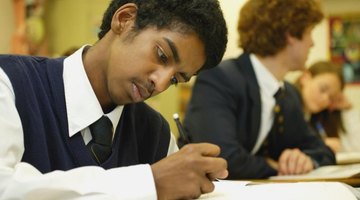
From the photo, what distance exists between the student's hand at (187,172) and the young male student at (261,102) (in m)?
0.79

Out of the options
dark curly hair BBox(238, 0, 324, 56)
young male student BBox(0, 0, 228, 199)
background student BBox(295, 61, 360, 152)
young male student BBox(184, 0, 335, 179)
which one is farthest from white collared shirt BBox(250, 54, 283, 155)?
background student BBox(295, 61, 360, 152)

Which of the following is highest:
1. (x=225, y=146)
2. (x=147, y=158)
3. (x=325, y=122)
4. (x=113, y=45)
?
(x=113, y=45)

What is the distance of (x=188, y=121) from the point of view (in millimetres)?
1780

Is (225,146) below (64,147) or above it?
below

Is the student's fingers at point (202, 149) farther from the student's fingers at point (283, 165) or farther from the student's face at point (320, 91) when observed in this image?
the student's face at point (320, 91)

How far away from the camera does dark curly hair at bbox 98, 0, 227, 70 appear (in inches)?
36.5

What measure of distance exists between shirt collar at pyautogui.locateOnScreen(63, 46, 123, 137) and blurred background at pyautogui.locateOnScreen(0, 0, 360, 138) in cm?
117

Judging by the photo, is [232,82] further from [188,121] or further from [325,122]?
[325,122]

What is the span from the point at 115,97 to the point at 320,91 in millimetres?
2164

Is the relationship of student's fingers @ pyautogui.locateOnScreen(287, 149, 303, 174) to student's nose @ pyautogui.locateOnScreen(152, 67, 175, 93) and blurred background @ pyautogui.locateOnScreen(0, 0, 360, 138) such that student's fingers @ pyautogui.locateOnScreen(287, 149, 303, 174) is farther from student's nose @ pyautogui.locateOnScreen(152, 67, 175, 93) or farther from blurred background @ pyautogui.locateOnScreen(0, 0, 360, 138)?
student's nose @ pyautogui.locateOnScreen(152, 67, 175, 93)

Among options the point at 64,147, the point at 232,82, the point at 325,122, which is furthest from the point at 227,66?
the point at 325,122

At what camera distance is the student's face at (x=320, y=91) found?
2910 millimetres

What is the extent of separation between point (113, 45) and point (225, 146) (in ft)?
2.48

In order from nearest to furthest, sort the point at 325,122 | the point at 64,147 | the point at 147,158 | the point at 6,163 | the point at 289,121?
1. the point at 6,163
2. the point at 64,147
3. the point at 147,158
4. the point at 289,121
5. the point at 325,122
